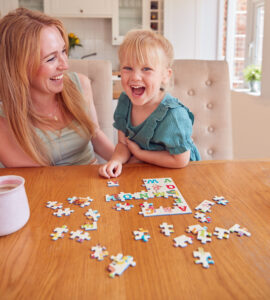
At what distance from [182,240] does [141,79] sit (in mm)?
684

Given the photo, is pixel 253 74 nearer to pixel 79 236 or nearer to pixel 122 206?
pixel 122 206

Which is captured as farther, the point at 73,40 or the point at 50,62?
the point at 73,40

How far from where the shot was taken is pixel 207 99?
5.85ft

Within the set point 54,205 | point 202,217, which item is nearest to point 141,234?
point 202,217

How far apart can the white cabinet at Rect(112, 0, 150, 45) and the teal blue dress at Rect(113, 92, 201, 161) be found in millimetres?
3765

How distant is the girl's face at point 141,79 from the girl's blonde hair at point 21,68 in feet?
1.16

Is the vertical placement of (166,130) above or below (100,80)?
below

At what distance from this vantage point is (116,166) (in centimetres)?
109

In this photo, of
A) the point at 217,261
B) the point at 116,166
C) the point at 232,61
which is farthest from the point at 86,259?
the point at 232,61

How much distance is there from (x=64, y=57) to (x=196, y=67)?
2.53 feet

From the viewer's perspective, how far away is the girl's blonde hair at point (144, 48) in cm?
116

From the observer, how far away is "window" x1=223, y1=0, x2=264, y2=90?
3.31 m

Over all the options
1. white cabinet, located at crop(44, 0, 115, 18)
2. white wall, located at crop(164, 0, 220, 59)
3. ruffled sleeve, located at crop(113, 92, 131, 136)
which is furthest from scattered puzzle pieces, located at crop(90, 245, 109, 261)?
white cabinet, located at crop(44, 0, 115, 18)

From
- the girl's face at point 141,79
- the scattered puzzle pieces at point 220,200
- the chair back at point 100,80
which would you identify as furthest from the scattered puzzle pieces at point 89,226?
the chair back at point 100,80
